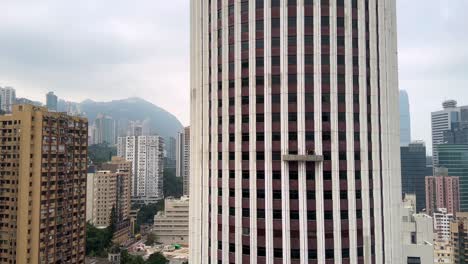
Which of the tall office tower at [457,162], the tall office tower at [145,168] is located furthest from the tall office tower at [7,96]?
the tall office tower at [457,162]

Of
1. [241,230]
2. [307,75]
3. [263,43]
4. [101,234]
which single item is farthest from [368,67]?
[101,234]

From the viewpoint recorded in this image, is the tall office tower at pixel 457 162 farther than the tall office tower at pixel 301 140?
Yes

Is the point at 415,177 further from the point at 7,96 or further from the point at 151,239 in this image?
the point at 7,96

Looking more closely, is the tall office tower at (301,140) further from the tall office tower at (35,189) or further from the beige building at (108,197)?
the beige building at (108,197)

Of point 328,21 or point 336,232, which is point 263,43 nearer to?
point 328,21

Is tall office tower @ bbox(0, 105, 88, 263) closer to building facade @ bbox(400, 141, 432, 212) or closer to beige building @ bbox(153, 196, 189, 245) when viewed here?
beige building @ bbox(153, 196, 189, 245)

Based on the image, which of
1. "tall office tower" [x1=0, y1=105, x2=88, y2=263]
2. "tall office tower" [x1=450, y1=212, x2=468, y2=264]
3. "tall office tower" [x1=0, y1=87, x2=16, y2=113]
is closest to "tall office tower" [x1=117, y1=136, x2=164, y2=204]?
"tall office tower" [x1=0, y1=87, x2=16, y2=113]
